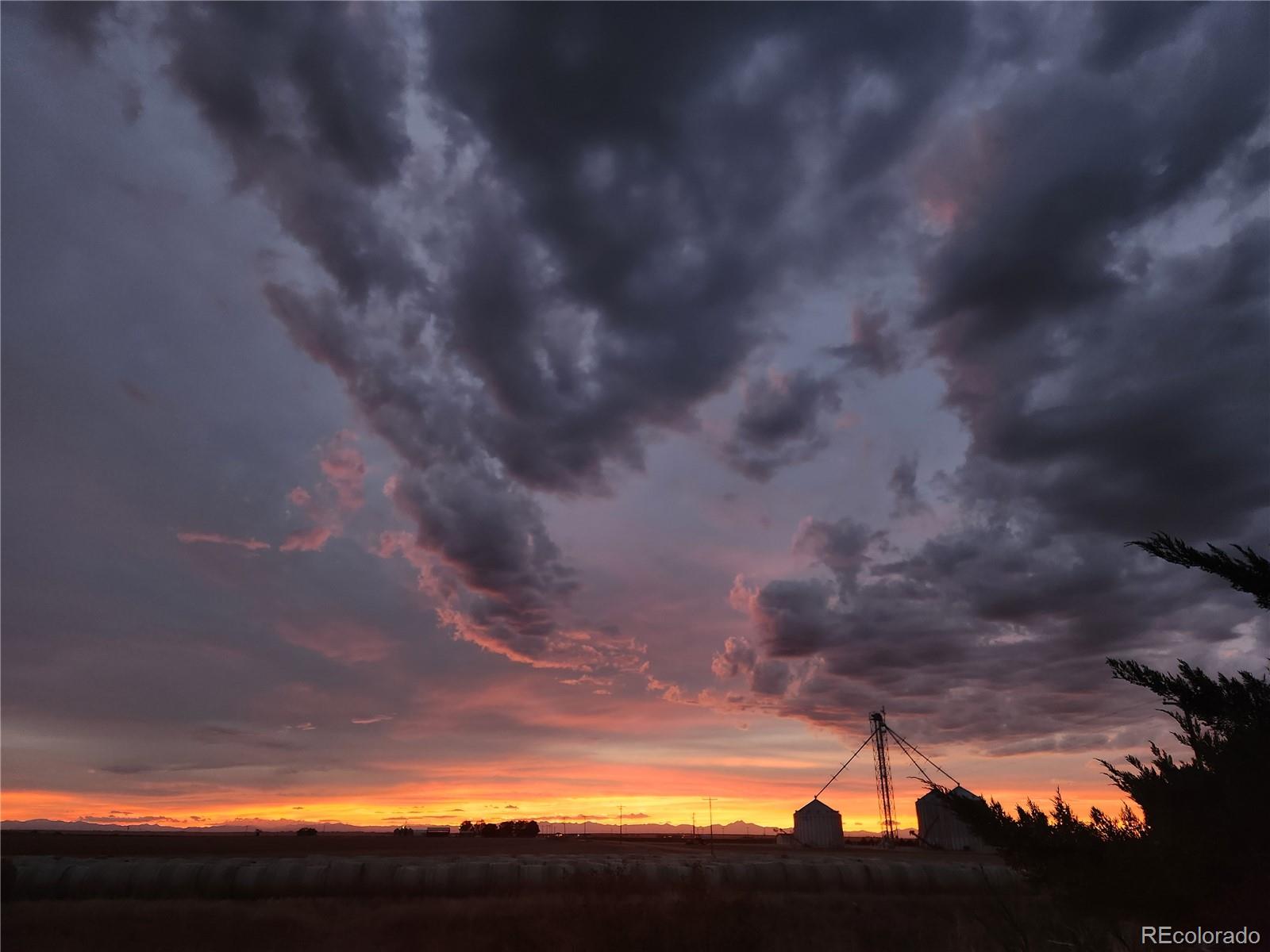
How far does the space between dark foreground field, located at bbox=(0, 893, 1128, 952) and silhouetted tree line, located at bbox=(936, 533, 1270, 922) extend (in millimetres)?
20134

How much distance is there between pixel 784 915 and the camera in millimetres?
31766

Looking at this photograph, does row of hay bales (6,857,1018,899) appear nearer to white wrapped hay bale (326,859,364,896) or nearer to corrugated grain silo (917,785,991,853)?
white wrapped hay bale (326,859,364,896)

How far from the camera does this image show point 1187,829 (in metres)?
7.12

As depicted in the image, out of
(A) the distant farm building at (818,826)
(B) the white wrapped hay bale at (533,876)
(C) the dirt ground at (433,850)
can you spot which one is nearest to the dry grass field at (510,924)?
(B) the white wrapped hay bale at (533,876)

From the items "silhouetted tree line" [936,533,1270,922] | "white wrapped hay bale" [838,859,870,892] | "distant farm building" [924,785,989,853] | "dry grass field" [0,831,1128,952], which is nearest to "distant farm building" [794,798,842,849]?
"distant farm building" [924,785,989,853]

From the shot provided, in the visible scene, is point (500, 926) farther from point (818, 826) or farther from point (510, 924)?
point (818, 826)

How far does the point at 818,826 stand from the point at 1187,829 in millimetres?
96466

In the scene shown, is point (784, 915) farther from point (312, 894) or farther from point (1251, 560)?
point (1251, 560)

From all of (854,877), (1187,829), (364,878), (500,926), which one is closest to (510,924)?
(500,926)

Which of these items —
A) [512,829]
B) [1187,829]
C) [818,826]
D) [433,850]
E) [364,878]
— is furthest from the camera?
[512,829]

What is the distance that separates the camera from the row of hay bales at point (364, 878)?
3738 cm

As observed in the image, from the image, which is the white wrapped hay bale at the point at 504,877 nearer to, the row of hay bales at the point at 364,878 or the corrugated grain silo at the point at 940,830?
the row of hay bales at the point at 364,878

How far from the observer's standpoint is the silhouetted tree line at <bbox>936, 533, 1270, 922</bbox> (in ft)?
21.4

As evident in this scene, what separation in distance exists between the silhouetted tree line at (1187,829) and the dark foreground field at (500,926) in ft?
66.1
